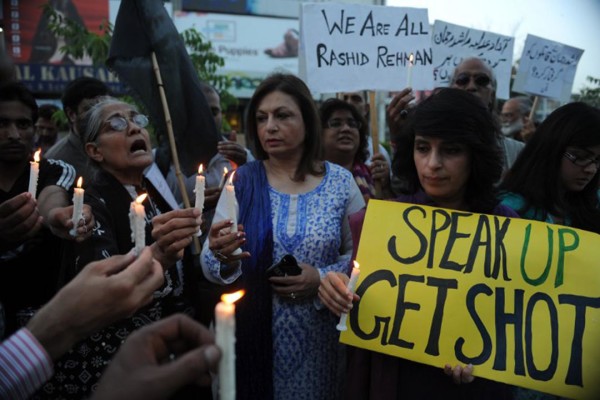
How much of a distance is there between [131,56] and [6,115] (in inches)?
34.9

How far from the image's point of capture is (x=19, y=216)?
6.36 feet

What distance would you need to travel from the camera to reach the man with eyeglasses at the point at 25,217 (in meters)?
1.96

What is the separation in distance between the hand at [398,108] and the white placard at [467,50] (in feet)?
5.44

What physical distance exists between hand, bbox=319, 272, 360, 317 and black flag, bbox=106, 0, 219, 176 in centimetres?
196

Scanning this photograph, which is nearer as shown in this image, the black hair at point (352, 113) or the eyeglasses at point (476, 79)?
the eyeglasses at point (476, 79)

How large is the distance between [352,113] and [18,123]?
2.48 m

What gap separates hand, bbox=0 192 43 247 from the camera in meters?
1.93

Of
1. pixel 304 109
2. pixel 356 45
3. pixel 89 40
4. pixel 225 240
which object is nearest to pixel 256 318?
pixel 225 240

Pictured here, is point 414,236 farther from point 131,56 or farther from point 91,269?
point 131,56

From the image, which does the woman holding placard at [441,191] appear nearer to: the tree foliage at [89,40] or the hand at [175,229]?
the hand at [175,229]

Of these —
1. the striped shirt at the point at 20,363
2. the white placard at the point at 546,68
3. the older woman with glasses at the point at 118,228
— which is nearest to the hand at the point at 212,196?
the older woman with glasses at the point at 118,228

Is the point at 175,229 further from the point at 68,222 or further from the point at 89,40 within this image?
the point at 89,40

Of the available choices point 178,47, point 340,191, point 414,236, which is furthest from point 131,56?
point 414,236

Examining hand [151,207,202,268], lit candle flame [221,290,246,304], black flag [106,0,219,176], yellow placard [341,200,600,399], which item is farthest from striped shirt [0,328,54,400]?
black flag [106,0,219,176]
